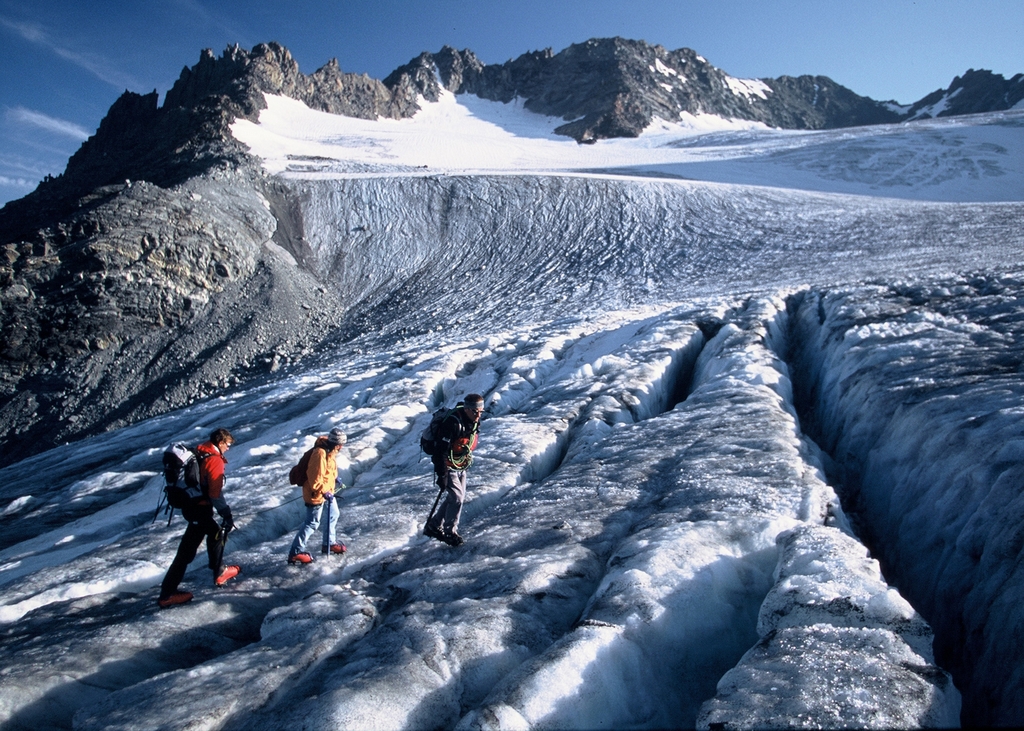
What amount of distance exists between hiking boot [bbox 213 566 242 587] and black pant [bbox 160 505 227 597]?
0.19 feet

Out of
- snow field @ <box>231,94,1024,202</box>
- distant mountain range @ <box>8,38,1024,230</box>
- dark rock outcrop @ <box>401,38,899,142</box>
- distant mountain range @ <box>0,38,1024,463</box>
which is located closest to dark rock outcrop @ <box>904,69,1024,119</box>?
distant mountain range @ <box>8,38,1024,230</box>

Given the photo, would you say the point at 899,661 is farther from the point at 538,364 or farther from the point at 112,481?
the point at 112,481

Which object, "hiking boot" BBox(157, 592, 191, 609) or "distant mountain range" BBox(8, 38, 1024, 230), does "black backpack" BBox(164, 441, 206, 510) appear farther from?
"distant mountain range" BBox(8, 38, 1024, 230)

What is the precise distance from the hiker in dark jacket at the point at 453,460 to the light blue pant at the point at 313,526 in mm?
1146

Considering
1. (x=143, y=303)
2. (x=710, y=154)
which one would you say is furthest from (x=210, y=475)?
(x=710, y=154)

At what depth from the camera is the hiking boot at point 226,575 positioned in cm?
636

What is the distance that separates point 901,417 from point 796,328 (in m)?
8.42

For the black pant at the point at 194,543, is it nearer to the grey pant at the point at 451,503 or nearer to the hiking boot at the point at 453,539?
the grey pant at the point at 451,503

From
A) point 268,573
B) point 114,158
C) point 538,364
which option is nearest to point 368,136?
point 114,158

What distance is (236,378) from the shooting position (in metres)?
26.1

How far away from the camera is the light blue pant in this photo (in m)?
6.70

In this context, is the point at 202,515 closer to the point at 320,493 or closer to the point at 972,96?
the point at 320,493

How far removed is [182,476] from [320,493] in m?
1.43

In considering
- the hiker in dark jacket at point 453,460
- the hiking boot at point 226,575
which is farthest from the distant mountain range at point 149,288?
the hiker in dark jacket at point 453,460
